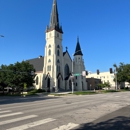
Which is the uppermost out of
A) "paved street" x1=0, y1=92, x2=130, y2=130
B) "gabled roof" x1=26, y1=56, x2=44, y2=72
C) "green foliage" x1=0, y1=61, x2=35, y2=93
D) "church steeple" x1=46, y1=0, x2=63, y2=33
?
"church steeple" x1=46, y1=0, x2=63, y2=33

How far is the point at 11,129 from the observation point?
582cm

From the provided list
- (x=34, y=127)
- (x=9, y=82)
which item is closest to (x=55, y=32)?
(x=9, y=82)

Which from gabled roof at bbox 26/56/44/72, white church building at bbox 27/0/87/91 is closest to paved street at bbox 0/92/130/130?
white church building at bbox 27/0/87/91

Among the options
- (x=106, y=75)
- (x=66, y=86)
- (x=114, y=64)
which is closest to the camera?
(x=66, y=86)

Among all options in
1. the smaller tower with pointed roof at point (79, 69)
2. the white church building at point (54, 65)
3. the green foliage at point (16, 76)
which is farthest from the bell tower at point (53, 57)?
the green foliage at point (16, 76)

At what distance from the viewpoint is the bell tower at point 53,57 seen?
51688 millimetres

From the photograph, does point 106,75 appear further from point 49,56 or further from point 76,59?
point 49,56

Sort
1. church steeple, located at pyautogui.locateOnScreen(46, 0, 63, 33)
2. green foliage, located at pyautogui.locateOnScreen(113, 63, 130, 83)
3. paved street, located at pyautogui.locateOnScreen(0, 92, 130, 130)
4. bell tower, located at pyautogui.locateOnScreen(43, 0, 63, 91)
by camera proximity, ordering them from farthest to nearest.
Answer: green foliage, located at pyautogui.locateOnScreen(113, 63, 130, 83) < church steeple, located at pyautogui.locateOnScreen(46, 0, 63, 33) < bell tower, located at pyautogui.locateOnScreen(43, 0, 63, 91) < paved street, located at pyautogui.locateOnScreen(0, 92, 130, 130)

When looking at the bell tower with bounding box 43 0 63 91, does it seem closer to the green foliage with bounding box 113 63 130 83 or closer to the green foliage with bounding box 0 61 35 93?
the green foliage with bounding box 0 61 35 93

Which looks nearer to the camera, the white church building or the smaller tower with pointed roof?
the white church building

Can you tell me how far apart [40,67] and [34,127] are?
52.0m

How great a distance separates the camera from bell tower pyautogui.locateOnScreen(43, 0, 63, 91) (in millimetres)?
A: 51688

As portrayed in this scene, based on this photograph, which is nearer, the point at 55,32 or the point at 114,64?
the point at 55,32

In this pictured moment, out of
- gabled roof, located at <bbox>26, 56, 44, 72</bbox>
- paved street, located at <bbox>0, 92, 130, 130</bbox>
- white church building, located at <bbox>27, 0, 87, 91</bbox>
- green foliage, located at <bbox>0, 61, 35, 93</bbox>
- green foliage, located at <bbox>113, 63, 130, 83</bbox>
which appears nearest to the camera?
paved street, located at <bbox>0, 92, 130, 130</bbox>
